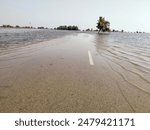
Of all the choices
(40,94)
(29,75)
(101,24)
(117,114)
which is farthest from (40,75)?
(101,24)

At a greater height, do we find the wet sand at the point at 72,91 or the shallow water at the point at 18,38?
the shallow water at the point at 18,38

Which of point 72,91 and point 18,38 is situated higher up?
point 18,38

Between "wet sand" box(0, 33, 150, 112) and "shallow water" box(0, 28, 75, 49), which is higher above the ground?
"shallow water" box(0, 28, 75, 49)

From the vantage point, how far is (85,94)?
468 centimetres

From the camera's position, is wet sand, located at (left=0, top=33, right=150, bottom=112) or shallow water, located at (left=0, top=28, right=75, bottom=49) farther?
shallow water, located at (left=0, top=28, right=75, bottom=49)

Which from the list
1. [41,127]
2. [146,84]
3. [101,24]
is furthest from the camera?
[101,24]

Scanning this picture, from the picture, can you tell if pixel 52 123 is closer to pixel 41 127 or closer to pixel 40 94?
pixel 41 127

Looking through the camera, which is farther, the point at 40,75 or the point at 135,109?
the point at 40,75

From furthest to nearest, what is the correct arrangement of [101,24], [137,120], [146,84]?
[101,24]
[146,84]
[137,120]

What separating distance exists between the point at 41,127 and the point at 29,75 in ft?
11.3

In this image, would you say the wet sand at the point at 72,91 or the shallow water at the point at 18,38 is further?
the shallow water at the point at 18,38

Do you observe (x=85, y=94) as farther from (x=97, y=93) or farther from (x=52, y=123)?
Result: (x=52, y=123)

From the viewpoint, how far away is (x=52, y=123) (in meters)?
3.33

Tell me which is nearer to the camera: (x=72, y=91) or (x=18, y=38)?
(x=72, y=91)
